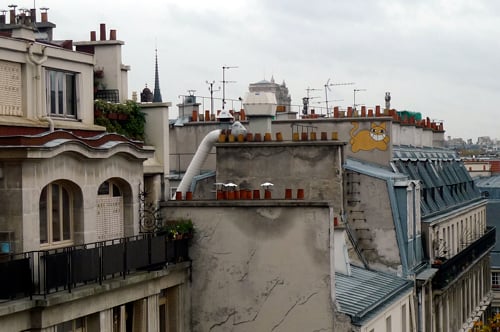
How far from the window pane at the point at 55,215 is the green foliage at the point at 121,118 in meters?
3.42

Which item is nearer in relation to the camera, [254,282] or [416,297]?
[254,282]

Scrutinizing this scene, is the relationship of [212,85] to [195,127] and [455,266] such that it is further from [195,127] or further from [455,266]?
[455,266]

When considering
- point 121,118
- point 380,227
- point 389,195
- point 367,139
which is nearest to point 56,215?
point 121,118

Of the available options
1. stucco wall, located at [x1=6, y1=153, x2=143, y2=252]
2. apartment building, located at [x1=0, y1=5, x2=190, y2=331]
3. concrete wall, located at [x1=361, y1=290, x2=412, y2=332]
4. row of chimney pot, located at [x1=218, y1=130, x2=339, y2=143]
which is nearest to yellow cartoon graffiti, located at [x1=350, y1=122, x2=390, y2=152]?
concrete wall, located at [x1=361, y1=290, x2=412, y2=332]

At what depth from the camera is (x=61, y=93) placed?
20969 millimetres

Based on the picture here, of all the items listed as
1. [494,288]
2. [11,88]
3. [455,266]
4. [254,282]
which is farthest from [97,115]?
[494,288]

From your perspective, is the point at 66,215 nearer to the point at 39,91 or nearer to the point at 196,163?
the point at 39,91

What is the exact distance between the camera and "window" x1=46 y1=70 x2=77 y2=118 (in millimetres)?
20500

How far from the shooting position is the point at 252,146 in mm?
26891

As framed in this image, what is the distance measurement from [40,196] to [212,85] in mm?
22552

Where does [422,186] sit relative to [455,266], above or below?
above

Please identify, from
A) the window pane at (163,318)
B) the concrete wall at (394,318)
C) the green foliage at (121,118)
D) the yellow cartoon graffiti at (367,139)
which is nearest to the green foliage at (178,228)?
Answer: the window pane at (163,318)

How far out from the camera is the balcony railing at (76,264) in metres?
16.9

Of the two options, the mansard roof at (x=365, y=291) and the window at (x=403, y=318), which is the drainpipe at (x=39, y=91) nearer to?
the mansard roof at (x=365, y=291)
